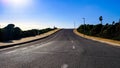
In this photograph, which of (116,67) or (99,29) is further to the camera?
(99,29)

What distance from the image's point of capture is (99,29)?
279ft

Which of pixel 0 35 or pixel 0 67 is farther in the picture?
pixel 0 35

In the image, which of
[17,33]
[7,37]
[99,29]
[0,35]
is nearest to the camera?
[0,35]

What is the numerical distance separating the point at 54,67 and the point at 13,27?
45.7 m

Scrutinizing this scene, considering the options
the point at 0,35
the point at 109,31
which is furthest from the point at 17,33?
the point at 109,31

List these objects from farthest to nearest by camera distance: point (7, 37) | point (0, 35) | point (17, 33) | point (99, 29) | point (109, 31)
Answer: point (99, 29) < point (109, 31) < point (17, 33) < point (7, 37) < point (0, 35)

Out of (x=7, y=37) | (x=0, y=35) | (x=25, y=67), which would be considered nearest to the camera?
(x=25, y=67)

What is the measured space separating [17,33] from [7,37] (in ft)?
23.8

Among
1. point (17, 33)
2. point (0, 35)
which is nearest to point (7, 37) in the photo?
point (0, 35)

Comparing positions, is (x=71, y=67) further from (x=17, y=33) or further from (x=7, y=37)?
(x=17, y=33)

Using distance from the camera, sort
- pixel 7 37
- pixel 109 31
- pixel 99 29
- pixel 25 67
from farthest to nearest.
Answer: pixel 99 29
pixel 109 31
pixel 7 37
pixel 25 67

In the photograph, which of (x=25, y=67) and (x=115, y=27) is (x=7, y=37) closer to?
(x=25, y=67)

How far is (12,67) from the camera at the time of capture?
830 centimetres

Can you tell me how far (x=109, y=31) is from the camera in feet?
232
